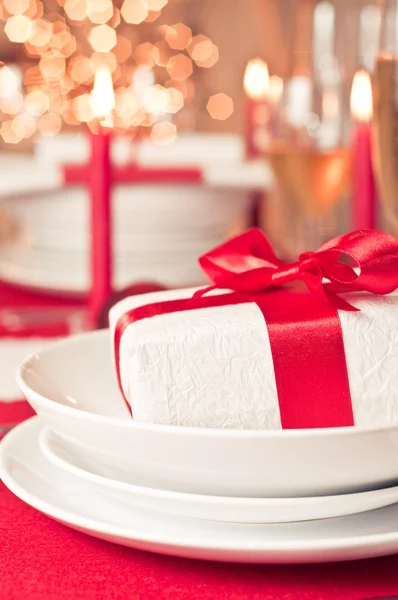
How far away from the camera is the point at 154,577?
0.43 meters

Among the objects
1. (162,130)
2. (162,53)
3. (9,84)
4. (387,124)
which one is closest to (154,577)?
(387,124)

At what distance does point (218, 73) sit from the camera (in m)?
4.17

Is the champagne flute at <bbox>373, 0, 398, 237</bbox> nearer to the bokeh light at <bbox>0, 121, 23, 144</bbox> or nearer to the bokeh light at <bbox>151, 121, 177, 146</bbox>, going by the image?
the bokeh light at <bbox>151, 121, 177, 146</bbox>

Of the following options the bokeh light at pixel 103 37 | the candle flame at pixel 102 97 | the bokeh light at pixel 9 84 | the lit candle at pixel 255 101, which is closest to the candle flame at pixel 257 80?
the lit candle at pixel 255 101

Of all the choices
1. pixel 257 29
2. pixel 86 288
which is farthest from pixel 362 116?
pixel 257 29

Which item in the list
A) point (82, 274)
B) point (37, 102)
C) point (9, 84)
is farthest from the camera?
point (37, 102)

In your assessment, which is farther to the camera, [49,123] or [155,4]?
[49,123]

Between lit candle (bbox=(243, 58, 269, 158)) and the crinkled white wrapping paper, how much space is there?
1276mm

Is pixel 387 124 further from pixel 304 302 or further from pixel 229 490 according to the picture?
pixel 229 490

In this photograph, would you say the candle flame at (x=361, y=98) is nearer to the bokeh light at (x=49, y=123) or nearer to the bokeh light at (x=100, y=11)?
the bokeh light at (x=100, y=11)

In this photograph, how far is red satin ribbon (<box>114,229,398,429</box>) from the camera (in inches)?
19.4

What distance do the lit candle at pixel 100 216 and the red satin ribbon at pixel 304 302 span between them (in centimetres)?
43

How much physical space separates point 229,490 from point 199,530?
0.03 meters

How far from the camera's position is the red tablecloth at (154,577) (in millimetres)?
414
